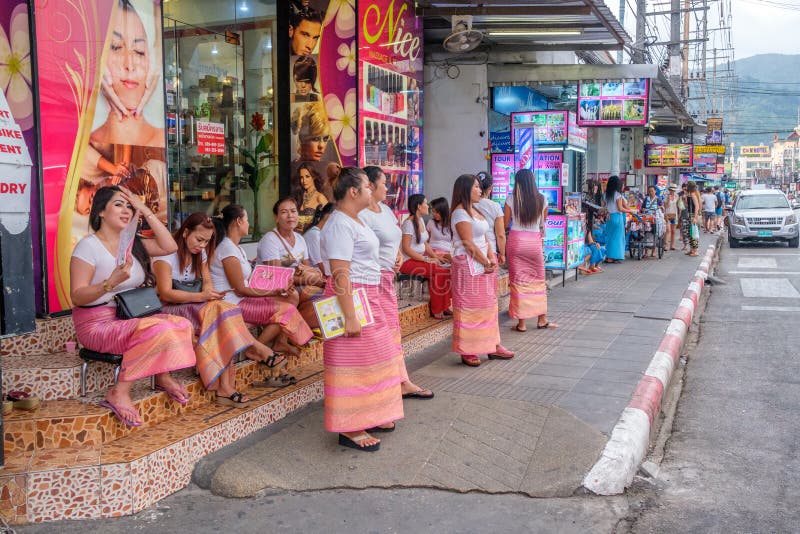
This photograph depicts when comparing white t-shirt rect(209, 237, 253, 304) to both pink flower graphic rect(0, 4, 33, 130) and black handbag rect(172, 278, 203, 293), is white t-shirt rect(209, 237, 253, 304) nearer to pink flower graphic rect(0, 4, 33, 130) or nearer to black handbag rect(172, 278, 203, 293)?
black handbag rect(172, 278, 203, 293)

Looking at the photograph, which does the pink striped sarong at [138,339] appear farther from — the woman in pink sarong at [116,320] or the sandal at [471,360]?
the sandal at [471,360]

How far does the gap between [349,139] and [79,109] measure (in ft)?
14.4

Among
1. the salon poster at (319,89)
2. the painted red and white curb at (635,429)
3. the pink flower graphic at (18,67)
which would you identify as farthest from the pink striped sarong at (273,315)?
the salon poster at (319,89)

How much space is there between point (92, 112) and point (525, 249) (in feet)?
15.7

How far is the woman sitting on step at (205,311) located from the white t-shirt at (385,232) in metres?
1.12

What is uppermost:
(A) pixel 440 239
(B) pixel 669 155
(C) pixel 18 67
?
(B) pixel 669 155

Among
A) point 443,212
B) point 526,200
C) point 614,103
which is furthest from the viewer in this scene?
point 614,103

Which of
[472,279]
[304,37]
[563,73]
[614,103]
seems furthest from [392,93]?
[614,103]

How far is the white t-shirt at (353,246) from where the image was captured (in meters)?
4.75

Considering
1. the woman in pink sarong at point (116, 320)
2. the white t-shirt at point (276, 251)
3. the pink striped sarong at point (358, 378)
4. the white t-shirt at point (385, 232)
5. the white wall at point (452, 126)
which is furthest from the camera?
the white wall at point (452, 126)

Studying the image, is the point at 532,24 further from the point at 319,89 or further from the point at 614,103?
the point at 319,89

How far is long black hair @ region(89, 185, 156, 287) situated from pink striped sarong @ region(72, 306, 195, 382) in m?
0.37

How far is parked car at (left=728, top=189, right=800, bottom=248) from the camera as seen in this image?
68.7 feet

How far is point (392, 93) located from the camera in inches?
432
